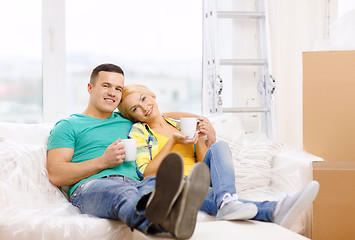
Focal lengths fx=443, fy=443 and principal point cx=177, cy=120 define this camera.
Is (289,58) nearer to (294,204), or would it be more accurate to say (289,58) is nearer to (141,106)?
(141,106)

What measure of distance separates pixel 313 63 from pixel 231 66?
1.19 m

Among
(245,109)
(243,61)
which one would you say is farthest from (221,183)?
(243,61)

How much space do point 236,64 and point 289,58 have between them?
419mm

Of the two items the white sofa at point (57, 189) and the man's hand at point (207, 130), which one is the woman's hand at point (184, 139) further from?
the white sofa at point (57, 189)

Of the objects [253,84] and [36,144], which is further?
[253,84]

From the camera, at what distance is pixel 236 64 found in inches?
118

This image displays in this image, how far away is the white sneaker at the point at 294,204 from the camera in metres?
1.38

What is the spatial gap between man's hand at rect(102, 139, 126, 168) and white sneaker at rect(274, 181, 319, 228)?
641 millimetres

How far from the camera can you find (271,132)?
3.02 m

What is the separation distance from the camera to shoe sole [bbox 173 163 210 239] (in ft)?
4.00

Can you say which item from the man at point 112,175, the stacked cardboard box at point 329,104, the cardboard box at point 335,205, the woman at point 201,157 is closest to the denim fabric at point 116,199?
the man at point 112,175

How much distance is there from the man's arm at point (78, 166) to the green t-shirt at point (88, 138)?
31 mm

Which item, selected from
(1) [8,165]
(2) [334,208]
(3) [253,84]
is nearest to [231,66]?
(3) [253,84]

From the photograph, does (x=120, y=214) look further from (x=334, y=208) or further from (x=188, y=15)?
(x=188, y=15)
